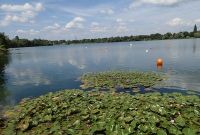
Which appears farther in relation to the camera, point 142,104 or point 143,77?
point 143,77

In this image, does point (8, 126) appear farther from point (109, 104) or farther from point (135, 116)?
point (135, 116)

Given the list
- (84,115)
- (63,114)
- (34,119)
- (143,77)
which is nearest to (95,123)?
(84,115)

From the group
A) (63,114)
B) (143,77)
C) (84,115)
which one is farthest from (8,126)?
(143,77)

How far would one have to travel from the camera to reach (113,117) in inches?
474

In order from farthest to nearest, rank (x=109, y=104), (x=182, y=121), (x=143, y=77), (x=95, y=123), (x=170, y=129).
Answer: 1. (x=143, y=77)
2. (x=109, y=104)
3. (x=95, y=123)
4. (x=182, y=121)
5. (x=170, y=129)

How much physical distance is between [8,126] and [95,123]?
4966 mm

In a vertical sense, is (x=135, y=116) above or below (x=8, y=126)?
above

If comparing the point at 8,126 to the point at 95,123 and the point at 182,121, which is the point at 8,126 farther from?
the point at 182,121

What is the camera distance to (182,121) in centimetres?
1121

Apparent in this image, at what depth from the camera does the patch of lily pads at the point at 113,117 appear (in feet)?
35.5


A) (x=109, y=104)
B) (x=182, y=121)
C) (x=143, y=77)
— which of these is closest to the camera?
(x=182, y=121)

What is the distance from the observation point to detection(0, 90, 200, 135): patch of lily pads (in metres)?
10.8

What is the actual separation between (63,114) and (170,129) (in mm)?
5989

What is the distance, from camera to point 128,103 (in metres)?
14.2
